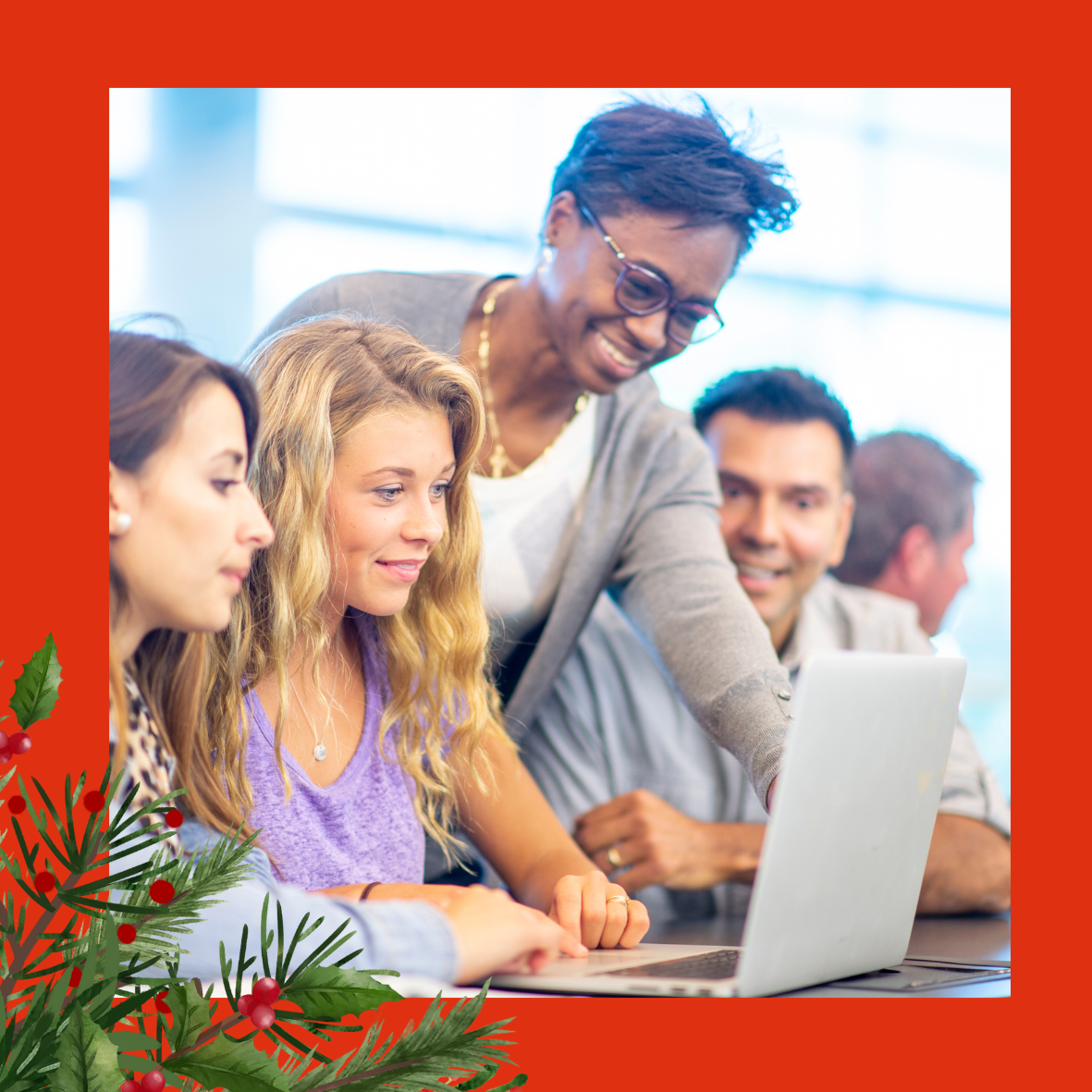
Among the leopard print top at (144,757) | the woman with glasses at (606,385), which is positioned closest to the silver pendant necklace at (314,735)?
the leopard print top at (144,757)

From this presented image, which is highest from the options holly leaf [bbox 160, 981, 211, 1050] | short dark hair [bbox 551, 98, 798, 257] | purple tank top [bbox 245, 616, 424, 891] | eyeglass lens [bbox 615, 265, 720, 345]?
short dark hair [bbox 551, 98, 798, 257]

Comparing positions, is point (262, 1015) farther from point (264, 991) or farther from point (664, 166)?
point (664, 166)

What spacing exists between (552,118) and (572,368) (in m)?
0.32

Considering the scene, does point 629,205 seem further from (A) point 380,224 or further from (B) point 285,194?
(B) point 285,194

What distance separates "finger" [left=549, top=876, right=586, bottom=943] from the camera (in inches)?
46.2

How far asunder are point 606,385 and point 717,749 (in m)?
0.51

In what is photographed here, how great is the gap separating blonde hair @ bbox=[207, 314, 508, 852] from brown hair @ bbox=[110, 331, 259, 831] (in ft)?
0.07

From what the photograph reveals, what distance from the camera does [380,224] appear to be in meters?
1.38

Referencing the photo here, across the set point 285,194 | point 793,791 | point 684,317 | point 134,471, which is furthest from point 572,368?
point 793,791

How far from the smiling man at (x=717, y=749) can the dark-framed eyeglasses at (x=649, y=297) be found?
139 millimetres

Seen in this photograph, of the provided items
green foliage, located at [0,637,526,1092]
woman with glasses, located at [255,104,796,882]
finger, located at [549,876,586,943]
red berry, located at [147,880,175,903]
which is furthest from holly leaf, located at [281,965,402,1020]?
woman with glasses, located at [255,104,796,882]

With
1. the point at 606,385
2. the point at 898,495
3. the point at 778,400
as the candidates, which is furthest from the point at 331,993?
the point at 898,495

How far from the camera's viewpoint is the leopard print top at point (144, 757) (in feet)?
3.51

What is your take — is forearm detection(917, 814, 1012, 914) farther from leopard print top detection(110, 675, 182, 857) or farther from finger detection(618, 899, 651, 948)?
leopard print top detection(110, 675, 182, 857)
